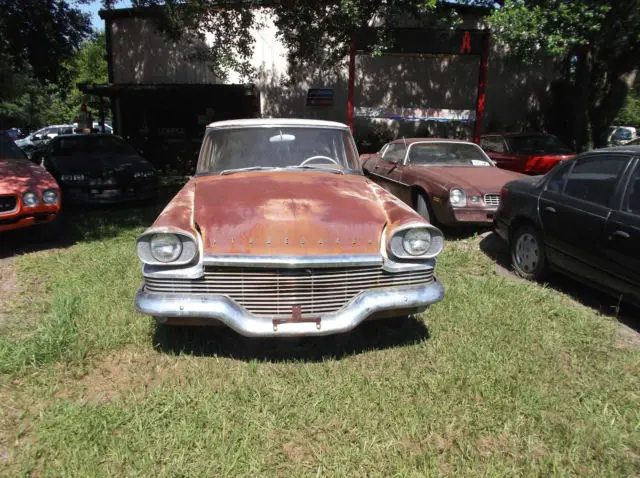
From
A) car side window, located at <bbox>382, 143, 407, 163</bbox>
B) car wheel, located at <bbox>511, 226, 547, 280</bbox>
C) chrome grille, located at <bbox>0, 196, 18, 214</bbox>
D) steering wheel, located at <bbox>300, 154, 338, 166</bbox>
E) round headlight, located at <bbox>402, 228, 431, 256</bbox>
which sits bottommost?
car wheel, located at <bbox>511, 226, 547, 280</bbox>

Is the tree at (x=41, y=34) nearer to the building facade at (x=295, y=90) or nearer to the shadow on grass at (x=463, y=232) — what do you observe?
the building facade at (x=295, y=90)

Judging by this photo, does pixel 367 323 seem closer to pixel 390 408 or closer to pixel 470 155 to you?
pixel 390 408

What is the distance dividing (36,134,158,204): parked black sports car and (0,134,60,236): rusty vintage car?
5.80 ft

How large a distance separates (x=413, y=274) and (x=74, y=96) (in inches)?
1862

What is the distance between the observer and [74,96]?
42812 millimetres

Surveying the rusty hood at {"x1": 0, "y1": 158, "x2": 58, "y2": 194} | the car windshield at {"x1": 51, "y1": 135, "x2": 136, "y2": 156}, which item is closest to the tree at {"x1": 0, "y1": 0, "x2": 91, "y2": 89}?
the car windshield at {"x1": 51, "y1": 135, "x2": 136, "y2": 156}

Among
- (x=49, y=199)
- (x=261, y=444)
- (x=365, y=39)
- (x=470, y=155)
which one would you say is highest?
(x=365, y=39)

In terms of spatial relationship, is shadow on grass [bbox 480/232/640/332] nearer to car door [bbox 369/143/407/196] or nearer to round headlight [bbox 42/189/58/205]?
car door [bbox 369/143/407/196]

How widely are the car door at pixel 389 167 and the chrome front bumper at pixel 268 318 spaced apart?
463 centimetres

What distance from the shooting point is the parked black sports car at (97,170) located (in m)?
8.27

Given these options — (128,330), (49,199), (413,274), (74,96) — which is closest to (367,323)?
(413,274)

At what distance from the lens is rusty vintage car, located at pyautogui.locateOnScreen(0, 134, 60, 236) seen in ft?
18.4

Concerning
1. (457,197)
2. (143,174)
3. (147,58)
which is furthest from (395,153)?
(147,58)

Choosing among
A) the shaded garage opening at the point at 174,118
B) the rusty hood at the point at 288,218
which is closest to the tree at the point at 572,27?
the rusty hood at the point at 288,218
